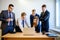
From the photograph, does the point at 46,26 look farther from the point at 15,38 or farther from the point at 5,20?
the point at 15,38

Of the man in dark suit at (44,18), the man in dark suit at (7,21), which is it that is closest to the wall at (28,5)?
the man in dark suit at (44,18)

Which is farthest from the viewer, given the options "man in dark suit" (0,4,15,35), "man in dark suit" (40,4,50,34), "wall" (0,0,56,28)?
"wall" (0,0,56,28)

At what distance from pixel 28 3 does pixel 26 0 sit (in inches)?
5.9

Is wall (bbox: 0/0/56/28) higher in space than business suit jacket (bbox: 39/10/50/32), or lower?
higher

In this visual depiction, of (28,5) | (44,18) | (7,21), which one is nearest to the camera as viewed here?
(7,21)

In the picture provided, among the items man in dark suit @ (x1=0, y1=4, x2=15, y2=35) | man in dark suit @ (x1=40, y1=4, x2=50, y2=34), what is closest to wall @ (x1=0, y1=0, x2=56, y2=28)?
man in dark suit @ (x1=40, y1=4, x2=50, y2=34)

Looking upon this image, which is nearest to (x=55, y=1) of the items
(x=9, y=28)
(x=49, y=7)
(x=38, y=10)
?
(x=49, y=7)

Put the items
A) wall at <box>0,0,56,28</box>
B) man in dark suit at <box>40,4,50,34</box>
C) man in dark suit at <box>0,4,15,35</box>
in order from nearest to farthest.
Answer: man in dark suit at <box>0,4,15,35</box> → man in dark suit at <box>40,4,50,34</box> → wall at <box>0,0,56,28</box>

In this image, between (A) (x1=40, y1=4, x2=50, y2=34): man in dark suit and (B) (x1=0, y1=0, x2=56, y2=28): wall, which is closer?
(A) (x1=40, y1=4, x2=50, y2=34): man in dark suit

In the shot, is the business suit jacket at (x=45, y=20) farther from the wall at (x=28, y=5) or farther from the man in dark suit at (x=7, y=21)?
the wall at (x=28, y=5)

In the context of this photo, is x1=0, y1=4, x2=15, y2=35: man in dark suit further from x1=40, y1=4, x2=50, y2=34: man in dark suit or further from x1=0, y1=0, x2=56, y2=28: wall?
x1=0, y1=0, x2=56, y2=28: wall

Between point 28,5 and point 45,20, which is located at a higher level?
point 28,5

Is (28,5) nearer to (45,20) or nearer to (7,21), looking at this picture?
(45,20)

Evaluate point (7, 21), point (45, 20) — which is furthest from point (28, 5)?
point (7, 21)
